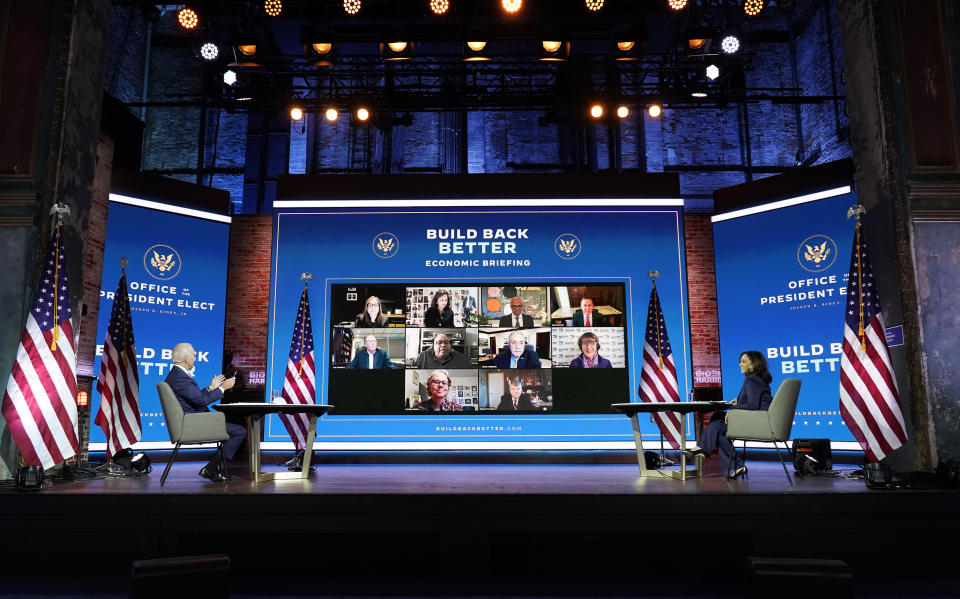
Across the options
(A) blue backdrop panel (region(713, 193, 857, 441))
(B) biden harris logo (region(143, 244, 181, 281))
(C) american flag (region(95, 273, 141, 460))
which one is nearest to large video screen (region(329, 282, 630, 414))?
(A) blue backdrop panel (region(713, 193, 857, 441))

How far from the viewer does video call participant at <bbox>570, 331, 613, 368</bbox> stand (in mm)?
10070

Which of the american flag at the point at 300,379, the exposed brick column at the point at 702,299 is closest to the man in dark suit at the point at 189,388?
the american flag at the point at 300,379

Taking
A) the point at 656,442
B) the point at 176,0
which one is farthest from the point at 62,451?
the point at 656,442

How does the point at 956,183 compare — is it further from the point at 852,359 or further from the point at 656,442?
the point at 656,442

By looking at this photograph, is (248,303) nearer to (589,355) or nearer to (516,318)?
(516,318)

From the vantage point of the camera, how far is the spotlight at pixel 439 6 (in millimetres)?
8742

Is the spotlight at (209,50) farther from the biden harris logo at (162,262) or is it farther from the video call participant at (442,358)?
the video call participant at (442,358)

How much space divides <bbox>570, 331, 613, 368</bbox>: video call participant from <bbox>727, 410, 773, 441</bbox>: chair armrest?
13.3ft

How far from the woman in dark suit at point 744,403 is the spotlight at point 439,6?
5783 millimetres

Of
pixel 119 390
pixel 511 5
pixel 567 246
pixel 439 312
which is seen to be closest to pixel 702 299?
pixel 567 246

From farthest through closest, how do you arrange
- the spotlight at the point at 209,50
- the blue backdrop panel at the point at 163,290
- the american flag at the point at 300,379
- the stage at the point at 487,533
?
the spotlight at the point at 209,50
the blue backdrop panel at the point at 163,290
the american flag at the point at 300,379
the stage at the point at 487,533

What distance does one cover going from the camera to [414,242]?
10.5m

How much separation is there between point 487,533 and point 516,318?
6.08 meters

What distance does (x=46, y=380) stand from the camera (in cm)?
528
